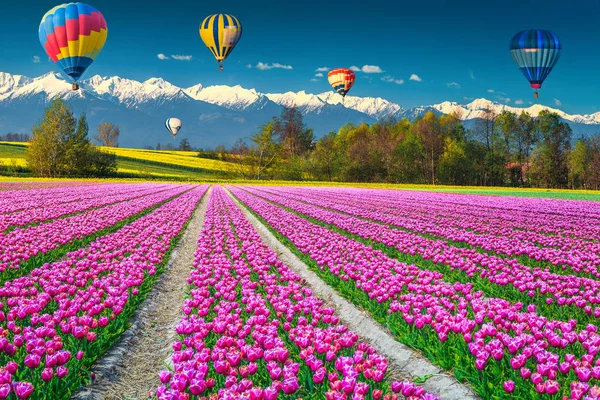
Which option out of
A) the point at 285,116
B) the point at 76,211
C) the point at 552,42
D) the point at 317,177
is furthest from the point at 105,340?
the point at 285,116

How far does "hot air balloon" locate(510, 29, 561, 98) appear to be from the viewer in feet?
156

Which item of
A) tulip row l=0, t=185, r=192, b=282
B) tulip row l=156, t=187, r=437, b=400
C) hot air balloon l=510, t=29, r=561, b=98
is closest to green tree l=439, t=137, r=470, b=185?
hot air balloon l=510, t=29, r=561, b=98

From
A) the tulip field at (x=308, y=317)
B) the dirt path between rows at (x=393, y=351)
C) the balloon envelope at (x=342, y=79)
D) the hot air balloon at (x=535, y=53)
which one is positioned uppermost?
the balloon envelope at (x=342, y=79)

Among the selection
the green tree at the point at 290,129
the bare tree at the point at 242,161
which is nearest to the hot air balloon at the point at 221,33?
the bare tree at the point at 242,161

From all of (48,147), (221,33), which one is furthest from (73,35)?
(48,147)

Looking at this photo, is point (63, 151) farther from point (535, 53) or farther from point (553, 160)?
point (553, 160)

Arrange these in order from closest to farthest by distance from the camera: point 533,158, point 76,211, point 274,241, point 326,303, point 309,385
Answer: point 309,385
point 326,303
point 274,241
point 76,211
point 533,158

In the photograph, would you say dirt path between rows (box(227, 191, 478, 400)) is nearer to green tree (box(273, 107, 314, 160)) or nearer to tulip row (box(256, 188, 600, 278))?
tulip row (box(256, 188, 600, 278))

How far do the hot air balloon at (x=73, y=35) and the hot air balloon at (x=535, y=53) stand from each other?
1779 inches

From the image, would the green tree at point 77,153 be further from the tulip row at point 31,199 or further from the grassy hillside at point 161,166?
the tulip row at point 31,199

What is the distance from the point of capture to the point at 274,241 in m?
14.1

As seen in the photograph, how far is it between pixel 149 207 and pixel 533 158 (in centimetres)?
7712

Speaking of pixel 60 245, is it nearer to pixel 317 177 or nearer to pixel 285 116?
pixel 317 177

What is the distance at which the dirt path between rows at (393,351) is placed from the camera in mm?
4324
